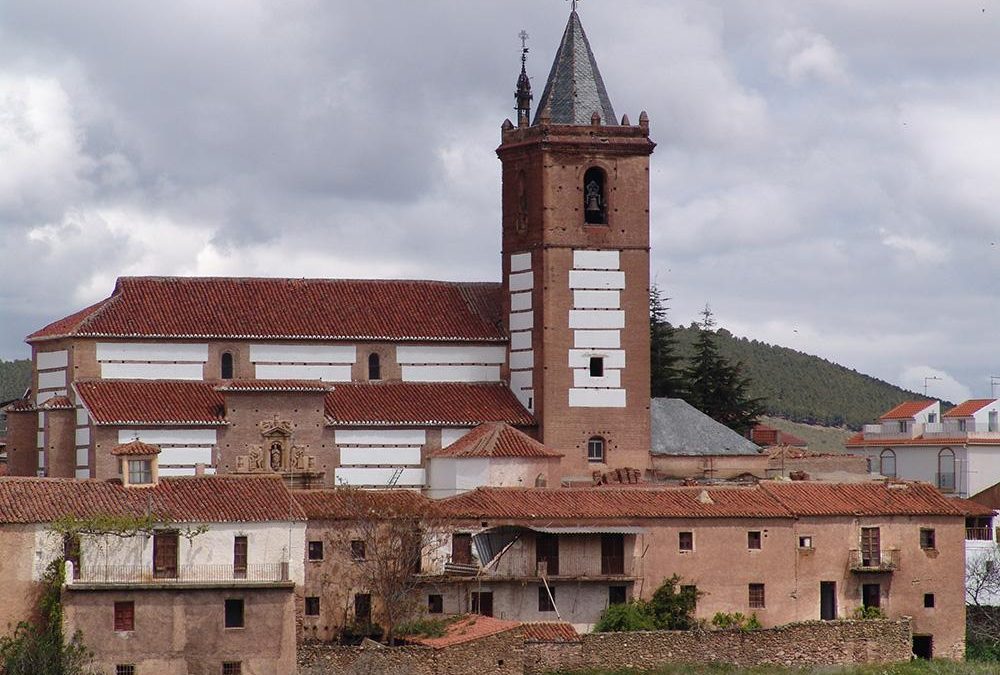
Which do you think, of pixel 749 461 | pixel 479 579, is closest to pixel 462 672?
pixel 479 579

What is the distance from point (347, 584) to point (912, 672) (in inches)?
577

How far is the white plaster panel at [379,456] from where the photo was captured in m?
64.8

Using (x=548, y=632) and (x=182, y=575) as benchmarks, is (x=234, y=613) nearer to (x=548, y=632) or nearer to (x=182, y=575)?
(x=182, y=575)

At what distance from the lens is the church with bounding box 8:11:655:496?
2512 inches

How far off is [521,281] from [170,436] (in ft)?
40.5

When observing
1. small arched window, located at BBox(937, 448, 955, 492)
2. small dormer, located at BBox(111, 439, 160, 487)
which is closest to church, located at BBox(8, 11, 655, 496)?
small dormer, located at BBox(111, 439, 160, 487)

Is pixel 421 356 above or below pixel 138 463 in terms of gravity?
above

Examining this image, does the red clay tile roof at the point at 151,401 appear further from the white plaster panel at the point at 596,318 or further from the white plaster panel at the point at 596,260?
the white plaster panel at the point at 596,260

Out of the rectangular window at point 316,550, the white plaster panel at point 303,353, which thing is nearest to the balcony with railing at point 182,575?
the rectangular window at point 316,550

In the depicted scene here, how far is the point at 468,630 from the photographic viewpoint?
2122 inches

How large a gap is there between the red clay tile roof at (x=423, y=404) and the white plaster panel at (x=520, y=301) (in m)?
2.44

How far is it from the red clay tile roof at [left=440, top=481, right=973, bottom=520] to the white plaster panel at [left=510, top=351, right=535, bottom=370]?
8193 mm

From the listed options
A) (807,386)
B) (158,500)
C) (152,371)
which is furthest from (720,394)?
(807,386)

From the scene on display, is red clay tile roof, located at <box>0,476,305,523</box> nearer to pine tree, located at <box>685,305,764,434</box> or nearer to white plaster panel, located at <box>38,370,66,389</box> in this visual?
white plaster panel, located at <box>38,370,66,389</box>
